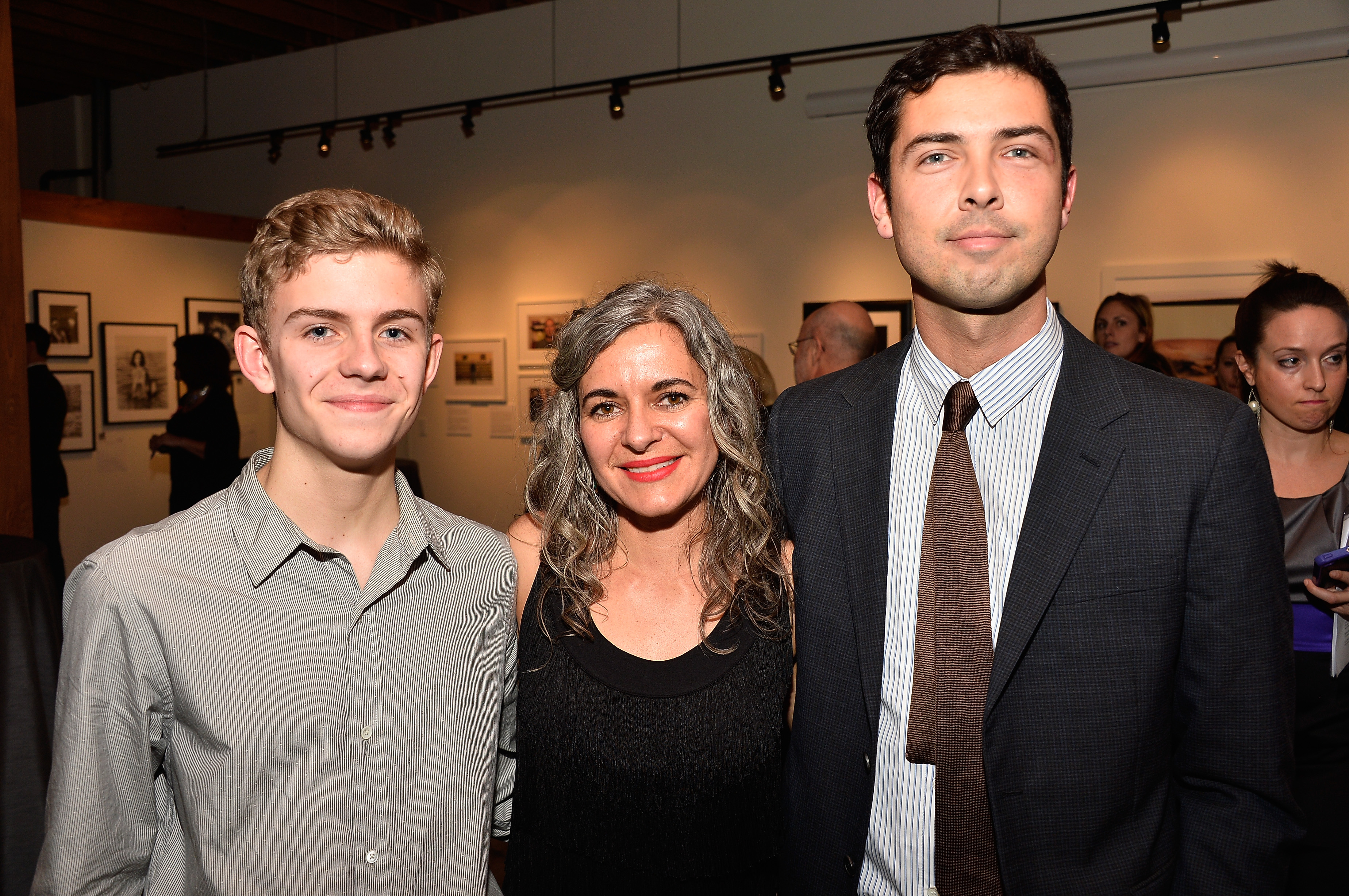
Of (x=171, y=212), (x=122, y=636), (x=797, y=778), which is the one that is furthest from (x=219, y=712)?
(x=171, y=212)

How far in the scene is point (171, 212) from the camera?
773cm

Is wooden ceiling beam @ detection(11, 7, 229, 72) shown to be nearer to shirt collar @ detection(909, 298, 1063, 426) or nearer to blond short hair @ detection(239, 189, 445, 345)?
blond short hair @ detection(239, 189, 445, 345)

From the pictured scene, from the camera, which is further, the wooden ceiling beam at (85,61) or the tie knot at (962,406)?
the wooden ceiling beam at (85,61)

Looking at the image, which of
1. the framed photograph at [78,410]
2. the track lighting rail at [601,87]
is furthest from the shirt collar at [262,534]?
the framed photograph at [78,410]

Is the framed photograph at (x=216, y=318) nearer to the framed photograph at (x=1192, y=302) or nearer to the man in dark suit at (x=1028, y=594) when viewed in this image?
the framed photograph at (x=1192, y=302)

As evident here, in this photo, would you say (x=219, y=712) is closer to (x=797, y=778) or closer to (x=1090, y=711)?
(x=797, y=778)

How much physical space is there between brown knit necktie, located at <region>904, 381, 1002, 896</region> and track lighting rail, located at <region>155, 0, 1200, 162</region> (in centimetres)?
457

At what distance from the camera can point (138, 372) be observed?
7.52 metres

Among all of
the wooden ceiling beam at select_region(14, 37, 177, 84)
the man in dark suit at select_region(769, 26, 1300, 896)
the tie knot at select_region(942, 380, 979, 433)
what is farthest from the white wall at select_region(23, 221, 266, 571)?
the tie knot at select_region(942, 380, 979, 433)

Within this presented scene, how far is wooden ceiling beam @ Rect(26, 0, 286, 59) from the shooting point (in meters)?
7.24

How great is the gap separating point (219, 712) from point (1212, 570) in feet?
5.15

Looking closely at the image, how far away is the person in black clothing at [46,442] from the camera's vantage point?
596cm

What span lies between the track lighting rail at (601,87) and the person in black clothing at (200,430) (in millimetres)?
2818

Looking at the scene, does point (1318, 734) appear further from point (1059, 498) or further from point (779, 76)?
point (779, 76)
